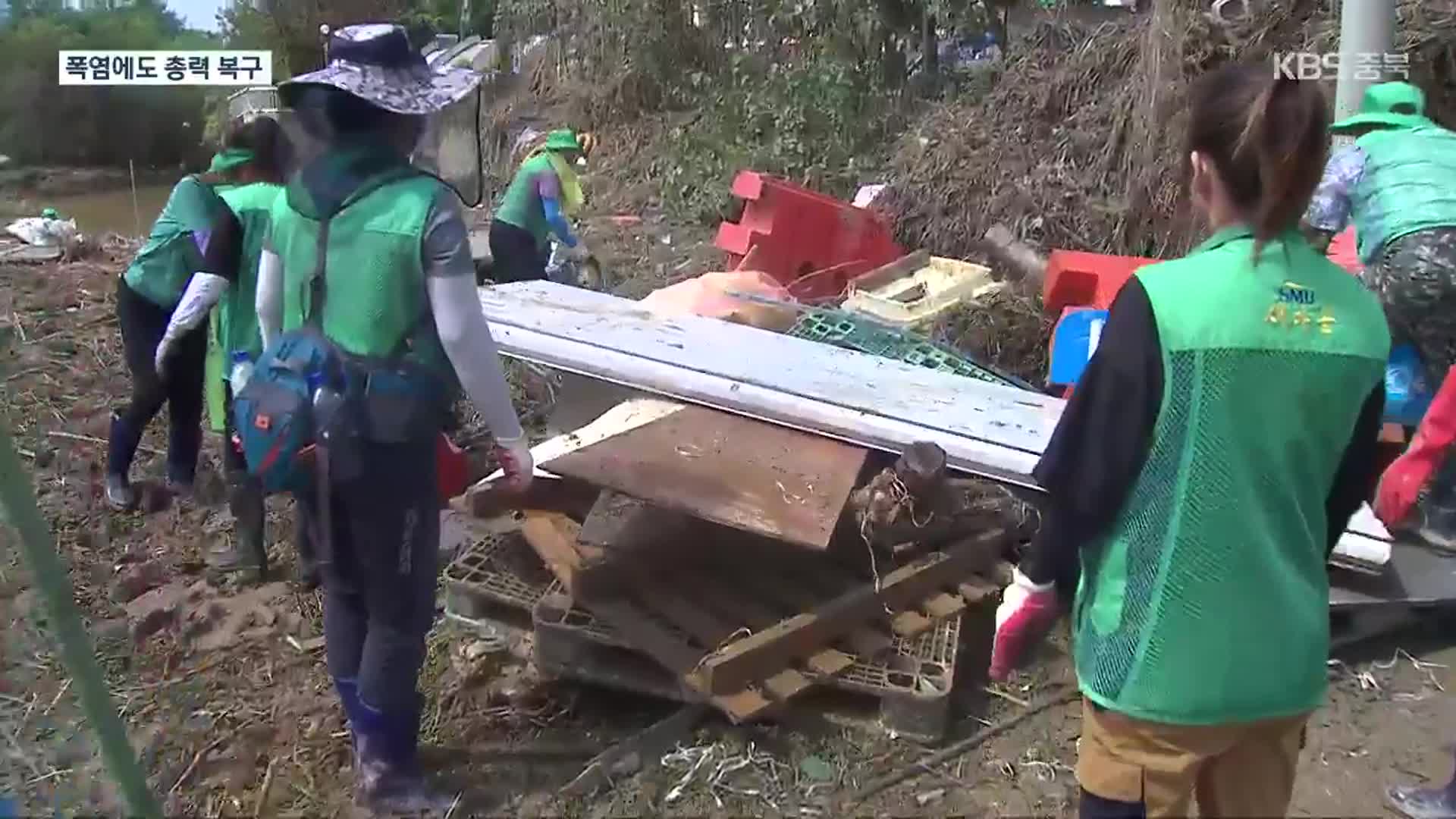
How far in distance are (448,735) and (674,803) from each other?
73 cm

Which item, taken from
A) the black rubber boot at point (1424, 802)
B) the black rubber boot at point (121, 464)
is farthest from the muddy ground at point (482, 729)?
the black rubber boot at point (121, 464)

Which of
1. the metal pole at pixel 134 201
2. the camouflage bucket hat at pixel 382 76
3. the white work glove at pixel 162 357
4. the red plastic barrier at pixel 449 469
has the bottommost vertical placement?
the metal pole at pixel 134 201

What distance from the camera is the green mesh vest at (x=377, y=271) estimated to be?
2.72 meters

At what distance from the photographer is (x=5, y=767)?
336cm

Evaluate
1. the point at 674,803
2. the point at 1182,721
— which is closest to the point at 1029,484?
the point at 674,803

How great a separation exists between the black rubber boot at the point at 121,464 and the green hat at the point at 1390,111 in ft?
15.4

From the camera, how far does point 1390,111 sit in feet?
14.5

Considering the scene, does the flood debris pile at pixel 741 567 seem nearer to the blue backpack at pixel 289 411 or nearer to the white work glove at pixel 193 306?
the blue backpack at pixel 289 411

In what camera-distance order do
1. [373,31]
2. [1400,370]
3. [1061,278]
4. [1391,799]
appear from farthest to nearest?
[1061,278] → [1400,370] → [1391,799] → [373,31]

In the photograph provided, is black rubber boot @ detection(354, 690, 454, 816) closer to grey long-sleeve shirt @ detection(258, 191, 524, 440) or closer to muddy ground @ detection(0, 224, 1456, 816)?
muddy ground @ detection(0, 224, 1456, 816)

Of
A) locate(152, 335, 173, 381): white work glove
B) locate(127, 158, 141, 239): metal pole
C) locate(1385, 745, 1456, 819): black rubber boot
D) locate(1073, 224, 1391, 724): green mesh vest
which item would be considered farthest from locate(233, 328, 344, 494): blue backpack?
locate(127, 158, 141, 239): metal pole

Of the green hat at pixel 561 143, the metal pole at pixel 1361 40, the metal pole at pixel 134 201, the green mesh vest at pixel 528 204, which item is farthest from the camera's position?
the metal pole at pixel 134 201

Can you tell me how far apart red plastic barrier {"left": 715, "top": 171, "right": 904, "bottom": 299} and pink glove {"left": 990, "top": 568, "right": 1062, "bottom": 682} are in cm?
469

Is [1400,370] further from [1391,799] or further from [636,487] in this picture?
[636,487]
